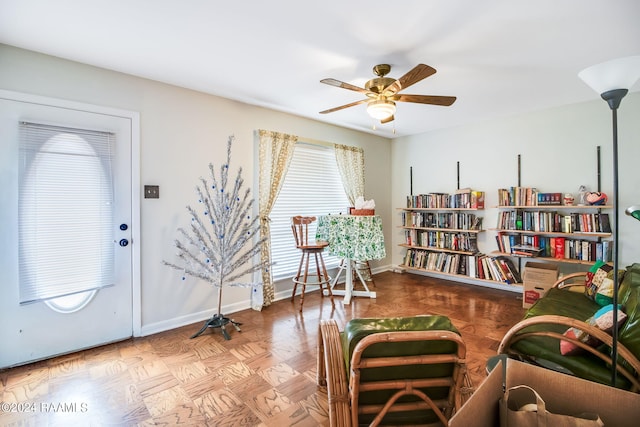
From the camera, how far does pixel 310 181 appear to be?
4430mm

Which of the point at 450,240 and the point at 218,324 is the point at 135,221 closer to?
the point at 218,324

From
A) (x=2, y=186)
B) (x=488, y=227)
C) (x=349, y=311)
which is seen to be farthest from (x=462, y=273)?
(x=2, y=186)

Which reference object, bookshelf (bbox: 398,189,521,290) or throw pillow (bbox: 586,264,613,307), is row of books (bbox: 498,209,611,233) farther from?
throw pillow (bbox: 586,264,613,307)

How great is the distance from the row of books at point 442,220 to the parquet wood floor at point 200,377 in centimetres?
144

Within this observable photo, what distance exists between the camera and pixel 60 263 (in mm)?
2469

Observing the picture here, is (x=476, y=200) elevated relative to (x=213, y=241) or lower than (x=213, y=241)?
elevated

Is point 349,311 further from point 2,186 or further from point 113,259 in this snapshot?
point 2,186

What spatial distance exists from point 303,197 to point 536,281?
3.21 m

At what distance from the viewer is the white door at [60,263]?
89.5 inches

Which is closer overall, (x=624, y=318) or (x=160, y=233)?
(x=624, y=318)

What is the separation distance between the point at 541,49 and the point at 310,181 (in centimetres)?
296

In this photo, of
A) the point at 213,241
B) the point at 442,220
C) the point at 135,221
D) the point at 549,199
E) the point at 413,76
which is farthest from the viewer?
the point at 442,220

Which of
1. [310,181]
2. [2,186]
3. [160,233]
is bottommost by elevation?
[160,233]

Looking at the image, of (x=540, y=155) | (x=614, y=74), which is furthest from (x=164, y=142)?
(x=540, y=155)
